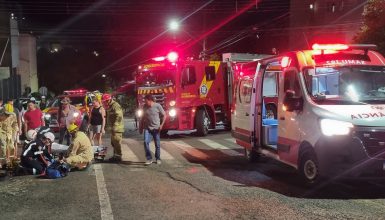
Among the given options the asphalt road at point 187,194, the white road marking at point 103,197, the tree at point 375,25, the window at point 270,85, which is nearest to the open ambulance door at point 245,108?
the window at point 270,85

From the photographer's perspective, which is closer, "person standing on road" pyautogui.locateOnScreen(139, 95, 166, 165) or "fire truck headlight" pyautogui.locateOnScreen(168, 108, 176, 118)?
"person standing on road" pyautogui.locateOnScreen(139, 95, 166, 165)

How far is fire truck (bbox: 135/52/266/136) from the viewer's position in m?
16.7

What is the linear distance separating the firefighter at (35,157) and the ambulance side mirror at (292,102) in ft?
15.9

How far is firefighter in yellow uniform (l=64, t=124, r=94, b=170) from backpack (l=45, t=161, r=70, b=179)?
29 centimetres

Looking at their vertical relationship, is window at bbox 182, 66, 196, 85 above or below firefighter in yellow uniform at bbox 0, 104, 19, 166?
above

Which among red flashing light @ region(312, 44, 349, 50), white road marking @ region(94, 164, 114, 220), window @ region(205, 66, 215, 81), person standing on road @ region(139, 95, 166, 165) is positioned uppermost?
window @ region(205, 66, 215, 81)

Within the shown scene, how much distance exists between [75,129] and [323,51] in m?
5.11

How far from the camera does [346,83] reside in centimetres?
779

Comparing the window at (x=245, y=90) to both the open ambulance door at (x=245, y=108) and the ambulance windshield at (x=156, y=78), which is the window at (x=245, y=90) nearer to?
the open ambulance door at (x=245, y=108)

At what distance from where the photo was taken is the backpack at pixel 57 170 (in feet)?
29.8

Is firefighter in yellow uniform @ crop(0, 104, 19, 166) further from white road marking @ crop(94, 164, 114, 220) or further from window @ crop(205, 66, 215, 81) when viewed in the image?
window @ crop(205, 66, 215, 81)

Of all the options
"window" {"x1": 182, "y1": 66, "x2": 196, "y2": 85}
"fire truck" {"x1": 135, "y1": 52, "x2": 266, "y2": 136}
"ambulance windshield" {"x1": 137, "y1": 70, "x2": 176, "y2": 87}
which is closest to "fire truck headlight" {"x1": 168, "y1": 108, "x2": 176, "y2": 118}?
"fire truck" {"x1": 135, "y1": 52, "x2": 266, "y2": 136}

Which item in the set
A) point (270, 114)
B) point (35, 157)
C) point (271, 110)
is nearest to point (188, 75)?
point (271, 110)

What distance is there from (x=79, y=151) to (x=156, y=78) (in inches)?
297
